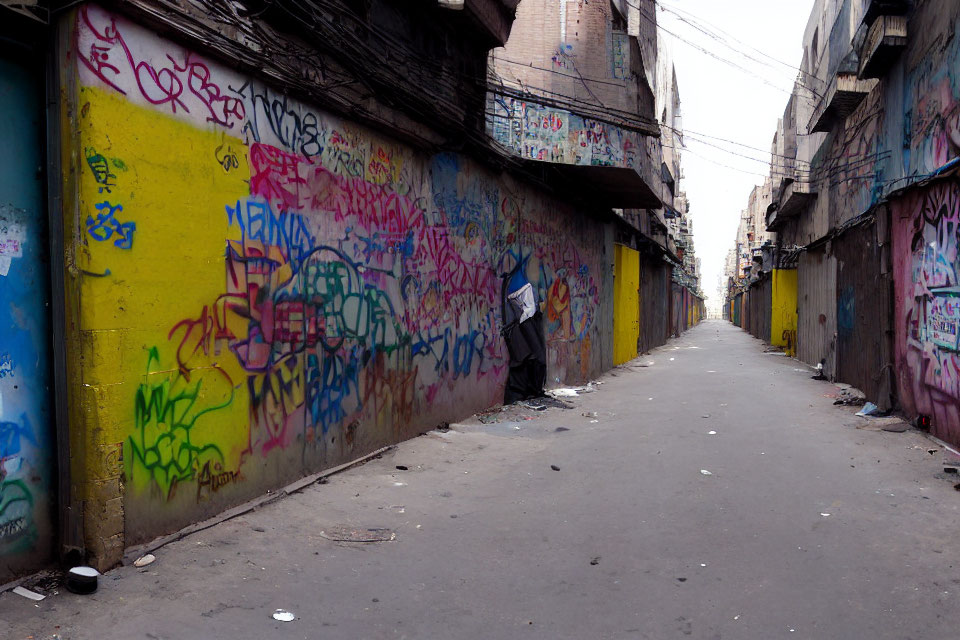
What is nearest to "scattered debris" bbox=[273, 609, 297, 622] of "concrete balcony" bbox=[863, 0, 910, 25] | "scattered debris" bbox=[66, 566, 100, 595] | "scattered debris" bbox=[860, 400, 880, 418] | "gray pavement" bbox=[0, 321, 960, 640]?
"gray pavement" bbox=[0, 321, 960, 640]

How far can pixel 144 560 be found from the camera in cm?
398

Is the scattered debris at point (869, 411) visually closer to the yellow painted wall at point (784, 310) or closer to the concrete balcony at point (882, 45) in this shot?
the concrete balcony at point (882, 45)

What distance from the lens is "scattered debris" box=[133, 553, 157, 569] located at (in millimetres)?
3932

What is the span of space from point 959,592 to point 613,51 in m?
11.9

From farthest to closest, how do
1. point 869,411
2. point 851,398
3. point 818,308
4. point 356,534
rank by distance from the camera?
point 818,308, point 851,398, point 869,411, point 356,534

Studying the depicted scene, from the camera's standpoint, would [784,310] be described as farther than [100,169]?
Yes

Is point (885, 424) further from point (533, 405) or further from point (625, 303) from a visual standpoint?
point (625, 303)

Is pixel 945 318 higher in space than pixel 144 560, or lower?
higher

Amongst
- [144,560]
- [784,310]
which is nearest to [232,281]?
[144,560]

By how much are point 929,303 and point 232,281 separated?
8244mm

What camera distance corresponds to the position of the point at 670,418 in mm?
9984

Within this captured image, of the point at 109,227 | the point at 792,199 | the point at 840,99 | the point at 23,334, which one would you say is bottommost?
the point at 23,334

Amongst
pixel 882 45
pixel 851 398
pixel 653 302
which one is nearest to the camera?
pixel 882 45

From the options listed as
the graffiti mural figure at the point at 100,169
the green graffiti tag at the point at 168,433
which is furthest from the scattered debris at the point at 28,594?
the graffiti mural figure at the point at 100,169
